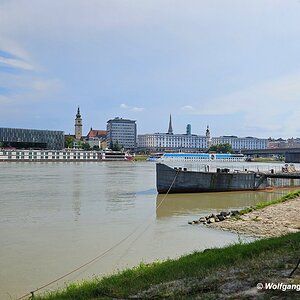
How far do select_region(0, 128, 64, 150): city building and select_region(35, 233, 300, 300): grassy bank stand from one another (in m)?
170

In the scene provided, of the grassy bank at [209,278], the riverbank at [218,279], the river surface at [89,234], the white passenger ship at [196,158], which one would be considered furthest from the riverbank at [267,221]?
Result: the white passenger ship at [196,158]

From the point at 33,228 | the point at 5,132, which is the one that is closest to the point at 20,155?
the point at 5,132

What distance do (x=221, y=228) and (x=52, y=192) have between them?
80.3ft

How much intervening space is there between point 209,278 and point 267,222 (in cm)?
1434

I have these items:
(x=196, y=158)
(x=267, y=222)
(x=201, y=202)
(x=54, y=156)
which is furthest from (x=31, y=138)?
(x=267, y=222)

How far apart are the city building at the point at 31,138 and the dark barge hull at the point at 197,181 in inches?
5528

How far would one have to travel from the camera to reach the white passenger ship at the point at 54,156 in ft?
469

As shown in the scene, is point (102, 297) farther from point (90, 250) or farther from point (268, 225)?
point (268, 225)

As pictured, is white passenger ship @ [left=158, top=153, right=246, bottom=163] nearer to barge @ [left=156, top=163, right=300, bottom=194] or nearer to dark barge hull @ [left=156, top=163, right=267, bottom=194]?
barge @ [left=156, top=163, right=300, bottom=194]

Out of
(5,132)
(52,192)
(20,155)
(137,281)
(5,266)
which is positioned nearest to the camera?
(137,281)

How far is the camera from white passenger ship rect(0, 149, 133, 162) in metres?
143

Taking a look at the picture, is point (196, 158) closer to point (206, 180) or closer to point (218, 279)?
point (206, 180)

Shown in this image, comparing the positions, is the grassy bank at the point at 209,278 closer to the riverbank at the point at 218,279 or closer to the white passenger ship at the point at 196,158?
the riverbank at the point at 218,279

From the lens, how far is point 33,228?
70.0 feet
